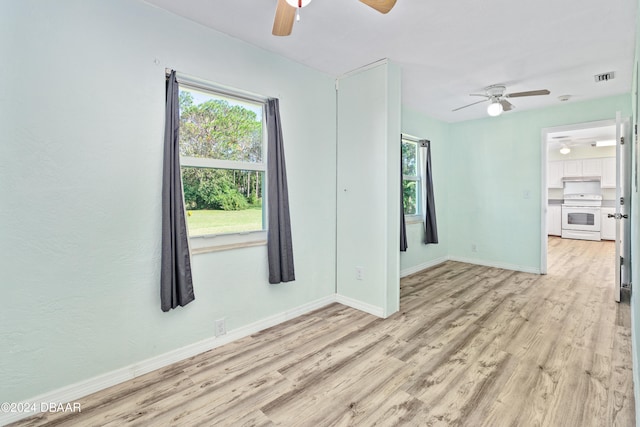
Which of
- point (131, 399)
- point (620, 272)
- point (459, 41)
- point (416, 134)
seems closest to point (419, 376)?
point (131, 399)

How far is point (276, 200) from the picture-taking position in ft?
8.87

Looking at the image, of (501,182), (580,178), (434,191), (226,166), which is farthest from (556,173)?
(226,166)

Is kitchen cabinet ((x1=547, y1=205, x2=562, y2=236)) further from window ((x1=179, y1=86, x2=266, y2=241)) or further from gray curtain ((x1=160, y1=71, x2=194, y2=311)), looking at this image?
gray curtain ((x1=160, y1=71, x2=194, y2=311))

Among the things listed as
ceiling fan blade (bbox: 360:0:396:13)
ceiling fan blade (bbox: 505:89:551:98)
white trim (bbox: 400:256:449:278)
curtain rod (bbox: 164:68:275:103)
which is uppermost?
ceiling fan blade (bbox: 505:89:551:98)

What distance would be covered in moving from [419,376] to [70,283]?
2.35 metres

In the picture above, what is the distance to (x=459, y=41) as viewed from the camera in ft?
8.38

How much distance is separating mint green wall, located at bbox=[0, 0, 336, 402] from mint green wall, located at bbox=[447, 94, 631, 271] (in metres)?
4.38

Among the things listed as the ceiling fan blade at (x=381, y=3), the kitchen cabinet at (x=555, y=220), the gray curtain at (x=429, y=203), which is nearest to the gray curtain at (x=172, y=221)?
the ceiling fan blade at (x=381, y=3)

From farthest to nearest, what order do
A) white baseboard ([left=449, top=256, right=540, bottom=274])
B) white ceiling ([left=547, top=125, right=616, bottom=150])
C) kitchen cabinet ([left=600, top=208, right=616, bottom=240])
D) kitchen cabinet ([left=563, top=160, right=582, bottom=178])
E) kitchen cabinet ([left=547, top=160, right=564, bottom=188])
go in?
kitchen cabinet ([left=547, top=160, right=564, bottom=188]) < kitchen cabinet ([left=563, top=160, right=582, bottom=178]) < kitchen cabinet ([left=600, top=208, right=616, bottom=240]) < white ceiling ([left=547, top=125, right=616, bottom=150]) < white baseboard ([left=449, top=256, right=540, bottom=274])

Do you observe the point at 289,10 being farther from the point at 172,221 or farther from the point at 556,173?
the point at 556,173

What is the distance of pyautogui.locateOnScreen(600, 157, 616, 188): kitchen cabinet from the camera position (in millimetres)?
7410

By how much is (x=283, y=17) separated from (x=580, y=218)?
924 cm

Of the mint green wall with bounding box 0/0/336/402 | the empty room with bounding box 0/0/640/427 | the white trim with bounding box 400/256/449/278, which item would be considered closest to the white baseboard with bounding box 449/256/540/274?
the white trim with bounding box 400/256/449/278

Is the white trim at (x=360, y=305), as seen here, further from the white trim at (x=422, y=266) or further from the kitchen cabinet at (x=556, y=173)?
the kitchen cabinet at (x=556, y=173)
